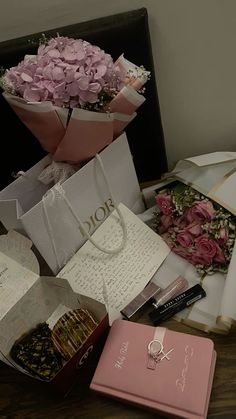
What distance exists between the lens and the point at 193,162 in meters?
0.86

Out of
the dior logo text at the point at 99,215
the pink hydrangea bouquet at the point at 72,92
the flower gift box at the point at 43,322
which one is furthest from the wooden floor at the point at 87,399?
the pink hydrangea bouquet at the point at 72,92

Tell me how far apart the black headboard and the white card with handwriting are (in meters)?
0.19

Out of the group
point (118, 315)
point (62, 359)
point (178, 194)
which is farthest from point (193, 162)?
point (62, 359)

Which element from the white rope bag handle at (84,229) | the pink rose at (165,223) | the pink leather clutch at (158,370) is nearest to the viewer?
the pink leather clutch at (158,370)

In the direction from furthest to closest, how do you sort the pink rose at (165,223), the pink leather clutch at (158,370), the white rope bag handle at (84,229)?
the pink rose at (165,223)
the white rope bag handle at (84,229)
the pink leather clutch at (158,370)

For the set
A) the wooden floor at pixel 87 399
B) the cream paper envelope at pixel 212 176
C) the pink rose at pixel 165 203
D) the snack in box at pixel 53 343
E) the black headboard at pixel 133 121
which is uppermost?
the black headboard at pixel 133 121

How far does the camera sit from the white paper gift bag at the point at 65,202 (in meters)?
0.72

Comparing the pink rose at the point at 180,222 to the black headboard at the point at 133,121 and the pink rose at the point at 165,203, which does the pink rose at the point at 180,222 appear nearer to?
the pink rose at the point at 165,203

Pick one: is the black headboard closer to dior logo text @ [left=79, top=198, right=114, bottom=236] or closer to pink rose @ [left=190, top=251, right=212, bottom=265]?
dior logo text @ [left=79, top=198, right=114, bottom=236]

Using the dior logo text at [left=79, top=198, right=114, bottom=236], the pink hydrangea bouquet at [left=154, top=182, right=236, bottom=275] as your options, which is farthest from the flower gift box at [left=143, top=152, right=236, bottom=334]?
the dior logo text at [left=79, top=198, right=114, bottom=236]

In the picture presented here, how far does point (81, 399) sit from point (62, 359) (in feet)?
0.27

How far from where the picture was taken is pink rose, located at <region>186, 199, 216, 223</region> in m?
0.78

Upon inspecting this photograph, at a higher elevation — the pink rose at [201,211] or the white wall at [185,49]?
the white wall at [185,49]

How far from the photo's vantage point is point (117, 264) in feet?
2.67
